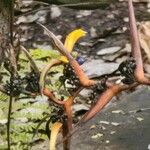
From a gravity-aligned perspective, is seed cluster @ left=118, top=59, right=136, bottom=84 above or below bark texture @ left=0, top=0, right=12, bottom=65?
below

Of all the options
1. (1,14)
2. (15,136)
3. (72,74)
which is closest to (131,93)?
(15,136)

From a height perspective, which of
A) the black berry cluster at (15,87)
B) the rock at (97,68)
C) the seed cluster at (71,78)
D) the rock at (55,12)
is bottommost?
the rock at (97,68)

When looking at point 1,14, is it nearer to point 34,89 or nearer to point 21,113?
point 34,89

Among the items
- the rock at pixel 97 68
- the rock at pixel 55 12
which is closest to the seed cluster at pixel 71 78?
the rock at pixel 97 68

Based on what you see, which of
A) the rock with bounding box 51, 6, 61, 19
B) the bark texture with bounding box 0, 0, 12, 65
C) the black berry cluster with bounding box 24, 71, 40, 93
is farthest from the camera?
the rock with bounding box 51, 6, 61, 19

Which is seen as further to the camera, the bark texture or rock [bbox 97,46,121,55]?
rock [bbox 97,46,121,55]

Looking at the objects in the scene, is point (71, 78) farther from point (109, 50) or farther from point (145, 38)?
point (109, 50)

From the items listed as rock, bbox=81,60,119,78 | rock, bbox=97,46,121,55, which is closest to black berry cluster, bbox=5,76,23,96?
rock, bbox=81,60,119,78

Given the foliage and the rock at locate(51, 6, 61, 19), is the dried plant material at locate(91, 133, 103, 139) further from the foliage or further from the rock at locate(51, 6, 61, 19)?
the rock at locate(51, 6, 61, 19)

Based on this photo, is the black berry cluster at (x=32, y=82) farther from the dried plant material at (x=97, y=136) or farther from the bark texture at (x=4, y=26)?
the dried plant material at (x=97, y=136)

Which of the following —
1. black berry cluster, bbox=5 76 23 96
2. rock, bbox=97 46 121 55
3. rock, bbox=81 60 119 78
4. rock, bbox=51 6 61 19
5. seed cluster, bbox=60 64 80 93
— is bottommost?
rock, bbox=81 60 119 78

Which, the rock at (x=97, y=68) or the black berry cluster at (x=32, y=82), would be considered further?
the rock at (x=97, y=68)

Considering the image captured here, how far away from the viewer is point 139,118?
233 cm

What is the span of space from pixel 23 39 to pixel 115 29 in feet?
2.24
